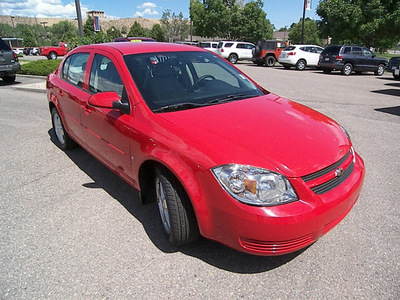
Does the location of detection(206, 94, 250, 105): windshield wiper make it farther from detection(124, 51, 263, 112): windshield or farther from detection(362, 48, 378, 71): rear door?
detection(362, 48, 378, 71): rear door

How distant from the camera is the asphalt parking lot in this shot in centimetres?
227

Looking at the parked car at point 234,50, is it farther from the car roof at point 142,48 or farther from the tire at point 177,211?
the tire at point 177,211

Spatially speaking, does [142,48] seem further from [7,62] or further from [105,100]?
[7,62]

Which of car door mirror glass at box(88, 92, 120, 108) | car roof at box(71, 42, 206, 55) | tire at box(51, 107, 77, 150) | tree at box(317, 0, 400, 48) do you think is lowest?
tire at box(51, 107, 77, 150)

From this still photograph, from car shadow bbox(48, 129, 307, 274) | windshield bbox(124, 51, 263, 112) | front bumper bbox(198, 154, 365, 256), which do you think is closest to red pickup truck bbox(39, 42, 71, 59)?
car shadow bbox(48, 129, 307, 274)

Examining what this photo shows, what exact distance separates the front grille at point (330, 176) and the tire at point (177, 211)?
0.90 meters

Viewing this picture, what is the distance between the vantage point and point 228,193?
2098 millimetres

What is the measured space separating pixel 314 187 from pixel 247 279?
853 mm

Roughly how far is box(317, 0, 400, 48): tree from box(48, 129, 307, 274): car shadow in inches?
1050

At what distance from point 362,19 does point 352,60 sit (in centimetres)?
1051

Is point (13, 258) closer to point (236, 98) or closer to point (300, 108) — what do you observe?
point (236, 98)

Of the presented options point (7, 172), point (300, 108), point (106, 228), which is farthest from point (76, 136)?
point (300, 108)

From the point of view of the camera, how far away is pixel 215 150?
2.22 m

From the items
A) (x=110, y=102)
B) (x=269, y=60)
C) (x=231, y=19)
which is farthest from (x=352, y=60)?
(x=231, y=19)
